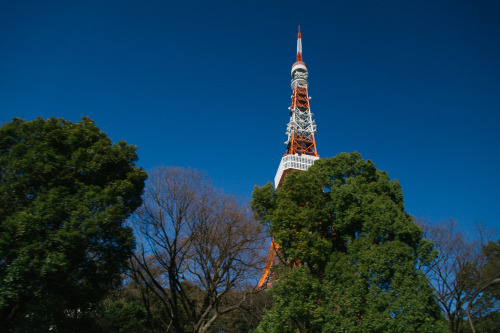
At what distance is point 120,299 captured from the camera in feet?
53.1

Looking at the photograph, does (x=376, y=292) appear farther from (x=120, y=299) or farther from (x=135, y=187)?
(x=120, y=299)

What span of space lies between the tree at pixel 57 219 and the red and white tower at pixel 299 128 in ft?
70.4

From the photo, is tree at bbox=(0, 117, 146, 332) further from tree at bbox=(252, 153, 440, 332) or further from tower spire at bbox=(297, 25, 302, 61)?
tower spire at bbox=(297, 25, 302, 61)

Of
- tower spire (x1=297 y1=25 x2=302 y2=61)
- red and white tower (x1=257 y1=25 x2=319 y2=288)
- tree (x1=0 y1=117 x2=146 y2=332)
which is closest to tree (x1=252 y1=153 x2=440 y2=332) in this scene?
tree (x1=0 y1=117 x2=146 y2=332)

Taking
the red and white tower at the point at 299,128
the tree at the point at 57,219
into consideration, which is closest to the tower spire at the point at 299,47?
the red and white tower at the point at 299,128

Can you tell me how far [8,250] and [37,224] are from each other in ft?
2.30

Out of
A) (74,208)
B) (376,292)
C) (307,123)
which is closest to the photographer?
(74,208)

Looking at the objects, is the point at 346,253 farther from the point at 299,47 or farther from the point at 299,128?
the point at 299,47

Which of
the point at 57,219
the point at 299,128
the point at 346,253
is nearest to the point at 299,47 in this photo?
the point at 299,128

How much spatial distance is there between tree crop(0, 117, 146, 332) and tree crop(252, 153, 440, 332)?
490 centimetres


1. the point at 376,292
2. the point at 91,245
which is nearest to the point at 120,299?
the point at 91,245

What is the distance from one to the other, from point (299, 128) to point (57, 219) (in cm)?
3216

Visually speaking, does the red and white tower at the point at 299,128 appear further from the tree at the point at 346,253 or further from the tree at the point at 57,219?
the tree at the point at 57,219

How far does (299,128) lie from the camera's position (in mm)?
36844
